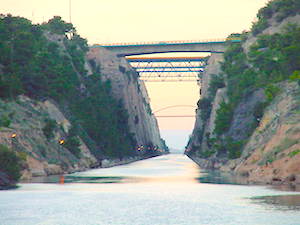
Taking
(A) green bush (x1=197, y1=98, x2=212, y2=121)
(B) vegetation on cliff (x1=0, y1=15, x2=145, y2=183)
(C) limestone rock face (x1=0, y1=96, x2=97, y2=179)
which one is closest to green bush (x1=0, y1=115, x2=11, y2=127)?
(B) vegetation on cliff (x1=0, y1=15, x2=145, y2=183)

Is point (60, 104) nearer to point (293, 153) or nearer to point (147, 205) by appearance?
point (293, 153)

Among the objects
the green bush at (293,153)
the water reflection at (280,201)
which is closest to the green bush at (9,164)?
the water reflection at (280,201)

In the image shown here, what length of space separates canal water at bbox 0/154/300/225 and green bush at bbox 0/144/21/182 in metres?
1.71

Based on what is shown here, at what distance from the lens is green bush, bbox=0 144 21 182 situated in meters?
65.1

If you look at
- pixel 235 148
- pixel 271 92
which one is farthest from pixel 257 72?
pixel 271 92

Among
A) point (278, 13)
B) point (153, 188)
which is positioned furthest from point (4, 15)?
point (153, 188)

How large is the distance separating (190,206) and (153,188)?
16.6 metres

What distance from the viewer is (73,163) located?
336 ft

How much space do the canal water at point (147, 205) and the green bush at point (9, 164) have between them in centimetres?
171

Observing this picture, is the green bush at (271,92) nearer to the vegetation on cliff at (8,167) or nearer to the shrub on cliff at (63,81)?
the shrub on cliff at (63,81)

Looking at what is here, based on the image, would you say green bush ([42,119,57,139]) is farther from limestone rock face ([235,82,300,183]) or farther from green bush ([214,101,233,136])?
green bush ([214,101,233,136])

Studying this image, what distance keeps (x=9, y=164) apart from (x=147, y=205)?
18911mm

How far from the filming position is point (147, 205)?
166 ft

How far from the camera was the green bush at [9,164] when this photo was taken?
65.1 m
